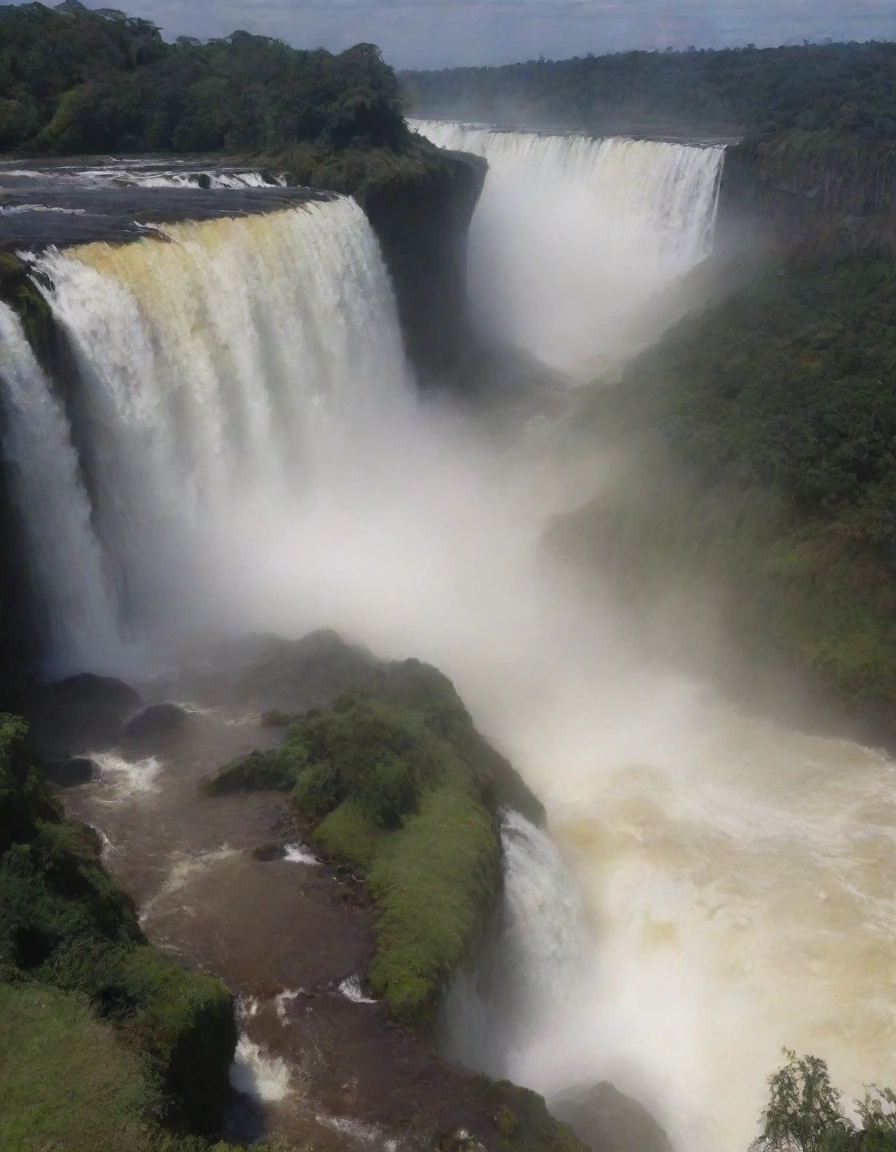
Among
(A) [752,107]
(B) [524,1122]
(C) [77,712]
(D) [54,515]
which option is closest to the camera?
(B) [524,1122]

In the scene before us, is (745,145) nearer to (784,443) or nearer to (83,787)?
(784,443)

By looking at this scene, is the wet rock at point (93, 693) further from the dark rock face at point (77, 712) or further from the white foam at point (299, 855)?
the white foam at point (299, 855)

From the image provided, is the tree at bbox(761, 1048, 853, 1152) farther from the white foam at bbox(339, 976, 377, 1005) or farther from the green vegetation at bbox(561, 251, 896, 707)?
the green vegetation at bbox(561, 251, 896, 707)

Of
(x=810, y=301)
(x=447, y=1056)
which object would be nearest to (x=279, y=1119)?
(x=447, y=1056)

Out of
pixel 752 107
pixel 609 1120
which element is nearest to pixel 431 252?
pixel 609 1120

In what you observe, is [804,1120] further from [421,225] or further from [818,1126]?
[421,225]

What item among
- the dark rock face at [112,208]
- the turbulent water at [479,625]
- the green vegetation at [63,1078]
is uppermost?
the dark rock face at [112,208]

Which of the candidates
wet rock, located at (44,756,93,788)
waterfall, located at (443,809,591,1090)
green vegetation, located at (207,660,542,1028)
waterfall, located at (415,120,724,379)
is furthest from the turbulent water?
waterfall, located at (415,120,724,379)

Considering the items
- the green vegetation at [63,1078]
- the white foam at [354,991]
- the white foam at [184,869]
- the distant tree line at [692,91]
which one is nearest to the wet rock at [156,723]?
the white foam at [184,869]
